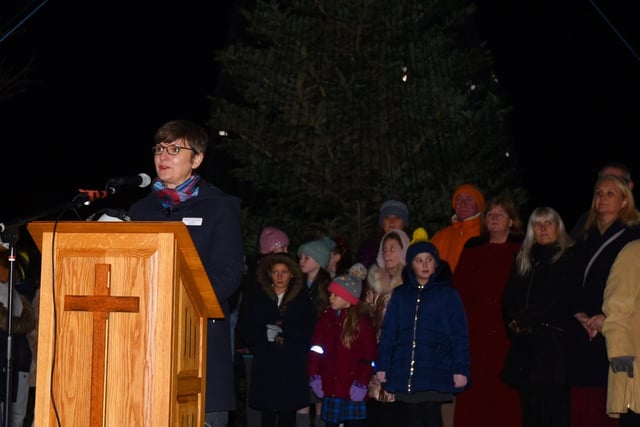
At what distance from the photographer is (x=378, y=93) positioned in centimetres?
1552

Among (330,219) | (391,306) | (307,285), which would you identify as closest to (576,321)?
(391,306)

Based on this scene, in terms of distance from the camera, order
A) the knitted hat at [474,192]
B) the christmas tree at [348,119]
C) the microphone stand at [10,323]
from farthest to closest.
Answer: the christmas tree at [348,119], the knitted hat at [474,192], the microphone stand at [10,323]

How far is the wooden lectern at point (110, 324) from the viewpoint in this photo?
4043 mm

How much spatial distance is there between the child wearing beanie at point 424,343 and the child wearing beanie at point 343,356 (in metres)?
0.49

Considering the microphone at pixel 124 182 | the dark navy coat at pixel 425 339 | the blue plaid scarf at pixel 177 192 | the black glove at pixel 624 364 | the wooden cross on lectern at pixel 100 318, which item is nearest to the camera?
the wooden cross on lectern at pixel 100 318

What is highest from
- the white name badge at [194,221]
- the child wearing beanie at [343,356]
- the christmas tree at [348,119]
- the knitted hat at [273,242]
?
the christmas tree at [348,119]

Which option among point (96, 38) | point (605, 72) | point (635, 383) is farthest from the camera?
point (605, 72)

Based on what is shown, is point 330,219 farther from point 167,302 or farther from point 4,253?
point 167,302

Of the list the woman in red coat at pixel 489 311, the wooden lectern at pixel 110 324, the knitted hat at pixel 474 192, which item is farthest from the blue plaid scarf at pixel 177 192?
the knitted hat at pixel 474 192

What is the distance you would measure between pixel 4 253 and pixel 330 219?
659 cm

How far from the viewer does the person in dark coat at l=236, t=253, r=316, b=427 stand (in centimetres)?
941

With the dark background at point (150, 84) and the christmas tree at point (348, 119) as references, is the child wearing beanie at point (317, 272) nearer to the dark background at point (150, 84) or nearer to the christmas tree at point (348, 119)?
the christmas tree at point (348, 119)

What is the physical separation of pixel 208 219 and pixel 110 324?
96 cm

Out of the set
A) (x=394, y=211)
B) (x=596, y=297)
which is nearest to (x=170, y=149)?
(x=596, y=297)
